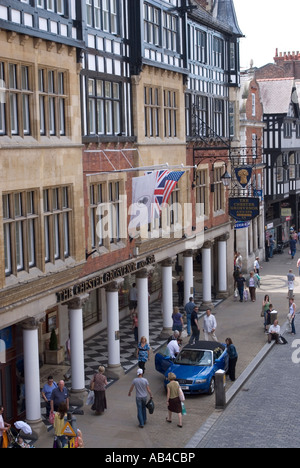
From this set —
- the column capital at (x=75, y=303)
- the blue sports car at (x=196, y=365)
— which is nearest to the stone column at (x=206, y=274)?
the blue sports car at (x=196, y=365)

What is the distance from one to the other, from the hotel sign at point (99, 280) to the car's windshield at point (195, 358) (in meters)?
3.36

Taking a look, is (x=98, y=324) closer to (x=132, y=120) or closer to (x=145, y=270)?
(x=145, y=270)

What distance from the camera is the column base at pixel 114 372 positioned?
82.8 feet

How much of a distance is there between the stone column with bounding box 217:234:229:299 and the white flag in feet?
41.7

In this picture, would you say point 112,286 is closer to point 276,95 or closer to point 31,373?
point 31,373

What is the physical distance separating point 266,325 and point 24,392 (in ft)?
40.8

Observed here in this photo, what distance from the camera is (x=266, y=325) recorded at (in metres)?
31.3

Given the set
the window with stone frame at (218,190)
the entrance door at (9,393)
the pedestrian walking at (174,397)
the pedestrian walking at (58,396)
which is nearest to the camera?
the pedestrian walking at (58,396)

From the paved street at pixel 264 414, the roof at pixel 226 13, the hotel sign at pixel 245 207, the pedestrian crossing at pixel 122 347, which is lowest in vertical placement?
the paved street at pixel 264 414

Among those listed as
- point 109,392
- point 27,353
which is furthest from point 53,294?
point 109,392

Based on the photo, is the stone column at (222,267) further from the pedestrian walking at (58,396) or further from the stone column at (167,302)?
the pedestrian walking at (58,396)

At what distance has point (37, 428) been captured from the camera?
20.3 metres

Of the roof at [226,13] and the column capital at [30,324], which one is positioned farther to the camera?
the roof at [226,13]

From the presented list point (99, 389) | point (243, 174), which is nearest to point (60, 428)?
point (99, 389)
